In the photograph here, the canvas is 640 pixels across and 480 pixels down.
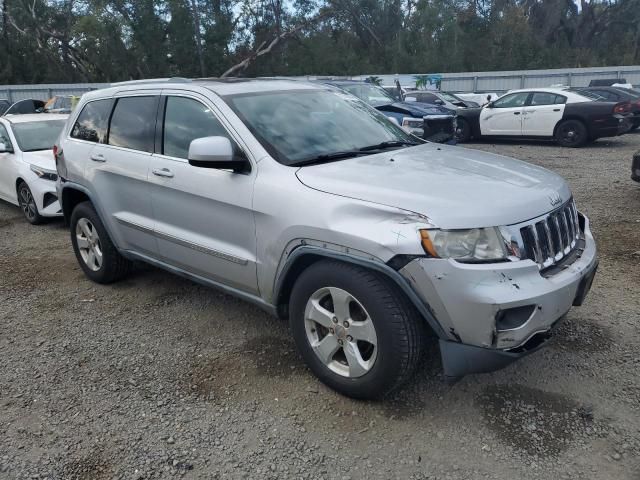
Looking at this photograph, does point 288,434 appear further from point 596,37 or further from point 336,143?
point 596,37

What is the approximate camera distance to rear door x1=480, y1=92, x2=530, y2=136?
14.1 meters

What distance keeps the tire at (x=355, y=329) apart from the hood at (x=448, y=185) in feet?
1.38

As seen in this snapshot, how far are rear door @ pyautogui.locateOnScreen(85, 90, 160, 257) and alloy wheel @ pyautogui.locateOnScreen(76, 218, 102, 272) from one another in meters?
0.39

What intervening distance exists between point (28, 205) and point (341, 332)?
609 cm

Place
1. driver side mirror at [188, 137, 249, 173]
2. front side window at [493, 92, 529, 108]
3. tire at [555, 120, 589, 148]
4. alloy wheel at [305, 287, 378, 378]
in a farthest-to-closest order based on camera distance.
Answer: front side window at [493, 92, 529, 108], tire at [555, 120, 589, 148], driver side mirror at [188, 137, 249, 173], alloy wheel at [305, 287, 378, 378]

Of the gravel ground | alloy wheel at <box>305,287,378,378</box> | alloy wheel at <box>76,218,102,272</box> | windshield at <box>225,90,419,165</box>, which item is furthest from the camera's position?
alloy wheel at <box>76,218,102,272</box>

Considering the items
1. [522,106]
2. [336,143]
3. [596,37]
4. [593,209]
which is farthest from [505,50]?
[336,143]

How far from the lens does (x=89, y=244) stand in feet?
16.6

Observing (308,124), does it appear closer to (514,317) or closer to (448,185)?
(448,185)

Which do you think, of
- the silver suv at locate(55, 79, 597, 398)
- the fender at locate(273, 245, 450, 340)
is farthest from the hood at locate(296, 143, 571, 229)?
the fender at locate(273, 245, 450, 340)

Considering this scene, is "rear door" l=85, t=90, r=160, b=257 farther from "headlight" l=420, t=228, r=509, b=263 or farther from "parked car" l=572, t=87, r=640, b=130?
"parked car" l=572, t=87, r=640, b=130

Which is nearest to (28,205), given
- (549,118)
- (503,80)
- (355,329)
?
(355,329)

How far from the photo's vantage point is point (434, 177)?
3148 millimetres

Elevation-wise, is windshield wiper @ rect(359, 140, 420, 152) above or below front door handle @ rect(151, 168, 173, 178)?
above
